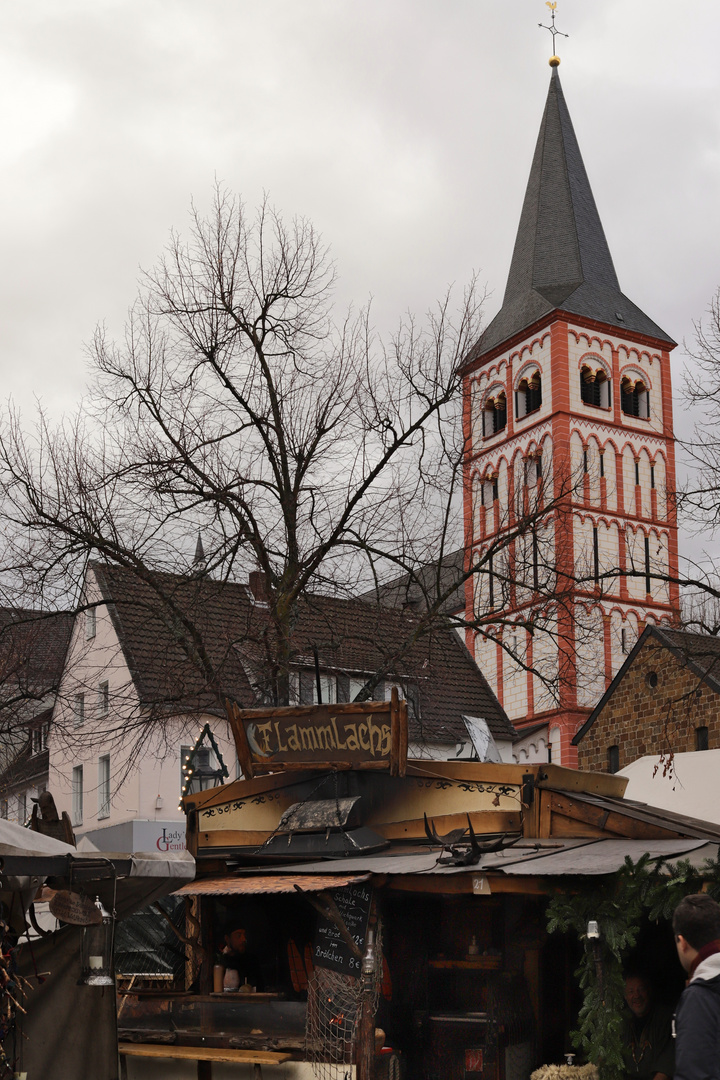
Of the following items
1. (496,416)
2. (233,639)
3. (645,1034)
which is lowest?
(645,1034)

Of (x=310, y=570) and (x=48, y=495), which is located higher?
(x=48, y=495)

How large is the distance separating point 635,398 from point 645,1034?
5008 centimetres

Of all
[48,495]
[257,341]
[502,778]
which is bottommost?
[502,778]

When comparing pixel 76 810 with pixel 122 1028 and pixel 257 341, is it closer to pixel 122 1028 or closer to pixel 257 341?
pixel 257 341

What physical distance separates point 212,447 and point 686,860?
10.0m

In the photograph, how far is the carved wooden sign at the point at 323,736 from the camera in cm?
1184

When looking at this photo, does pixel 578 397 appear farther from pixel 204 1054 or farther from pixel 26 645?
pixel 204 1054

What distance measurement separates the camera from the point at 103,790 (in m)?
31.3

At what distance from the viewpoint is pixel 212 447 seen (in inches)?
696

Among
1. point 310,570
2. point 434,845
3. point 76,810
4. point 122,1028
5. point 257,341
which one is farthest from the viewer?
point 76,810

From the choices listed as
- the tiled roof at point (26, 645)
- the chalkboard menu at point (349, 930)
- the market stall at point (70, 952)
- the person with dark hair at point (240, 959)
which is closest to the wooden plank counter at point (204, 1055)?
the chalkboard menu at point (349, 930)

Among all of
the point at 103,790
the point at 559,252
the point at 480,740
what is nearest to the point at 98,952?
the point at 480,740

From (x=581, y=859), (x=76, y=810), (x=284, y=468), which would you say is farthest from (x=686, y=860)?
(x=76, y=810)

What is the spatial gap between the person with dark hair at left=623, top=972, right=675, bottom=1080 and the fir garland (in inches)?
6.0
